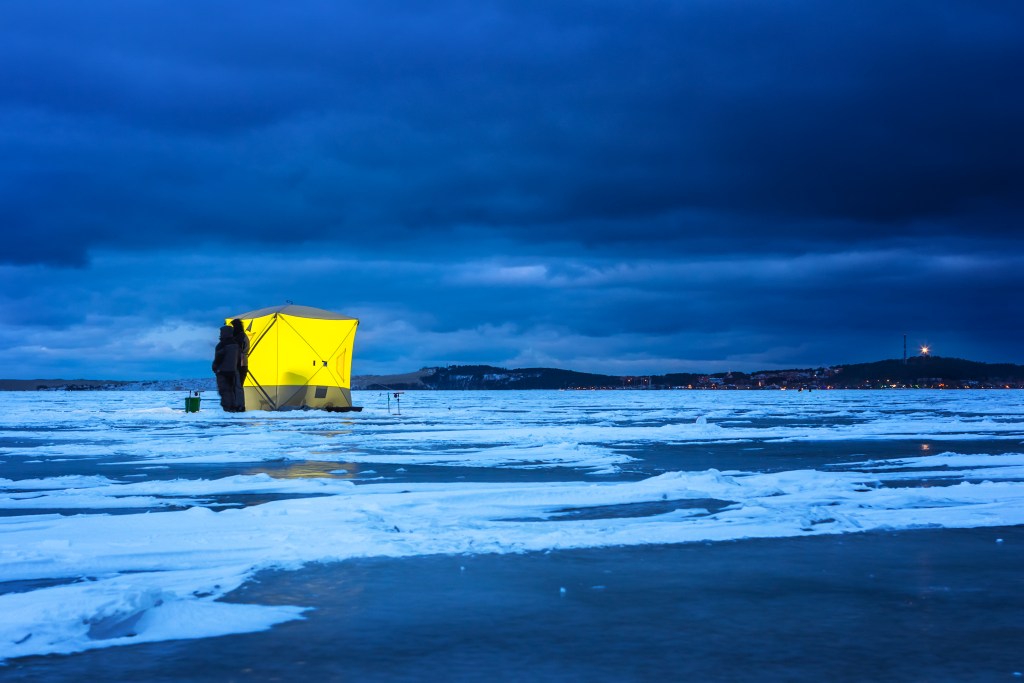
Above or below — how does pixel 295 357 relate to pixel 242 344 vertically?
below

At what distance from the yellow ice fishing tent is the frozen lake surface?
31815 mm

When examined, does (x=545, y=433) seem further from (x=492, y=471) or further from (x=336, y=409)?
(x=336, y=409)

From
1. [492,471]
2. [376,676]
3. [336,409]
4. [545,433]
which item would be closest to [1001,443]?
[545,433]

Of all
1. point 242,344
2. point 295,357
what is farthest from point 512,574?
point 295,357

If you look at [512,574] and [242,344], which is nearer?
[512,574]

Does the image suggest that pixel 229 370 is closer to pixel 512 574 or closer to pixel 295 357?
pixel 295 357

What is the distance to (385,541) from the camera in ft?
31.1

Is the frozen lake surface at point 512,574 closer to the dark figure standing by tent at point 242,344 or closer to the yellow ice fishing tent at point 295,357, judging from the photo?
the dark figure standing by tent at point 242,344

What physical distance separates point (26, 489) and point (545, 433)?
16800mm

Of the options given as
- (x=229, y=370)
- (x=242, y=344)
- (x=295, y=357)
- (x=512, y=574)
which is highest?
(x=242, y=344)

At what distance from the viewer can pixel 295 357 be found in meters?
49.2

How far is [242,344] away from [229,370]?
1.39m

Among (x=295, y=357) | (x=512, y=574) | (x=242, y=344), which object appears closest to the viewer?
(x=512, y=574)

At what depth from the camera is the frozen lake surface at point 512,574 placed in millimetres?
5586
